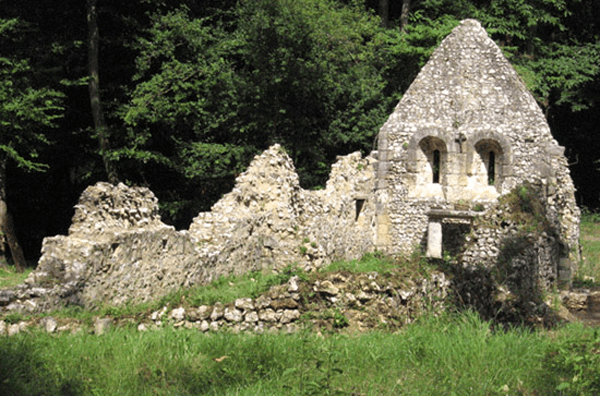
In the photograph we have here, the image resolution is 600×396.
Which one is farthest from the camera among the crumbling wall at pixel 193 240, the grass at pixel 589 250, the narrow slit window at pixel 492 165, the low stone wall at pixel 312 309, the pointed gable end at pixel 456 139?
the narrow slit window at pixel 492 165

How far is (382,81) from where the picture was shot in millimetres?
23391

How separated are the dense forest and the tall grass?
13.2 m

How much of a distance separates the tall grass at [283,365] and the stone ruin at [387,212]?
56.9 inches

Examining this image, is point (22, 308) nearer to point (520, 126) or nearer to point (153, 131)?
point (520, 126)

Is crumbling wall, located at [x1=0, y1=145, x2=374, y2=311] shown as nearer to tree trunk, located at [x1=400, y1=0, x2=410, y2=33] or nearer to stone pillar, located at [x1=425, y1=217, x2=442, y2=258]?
stone pillar, located at [x1=425, y1=217, x2=442, y2=258]

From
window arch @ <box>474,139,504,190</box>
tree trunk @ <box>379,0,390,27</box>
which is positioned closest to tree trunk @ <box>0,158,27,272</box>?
window arch @ <box>474,139,504,190</box>

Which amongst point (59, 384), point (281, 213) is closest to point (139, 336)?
point (59, 384)

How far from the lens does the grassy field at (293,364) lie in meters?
6.13

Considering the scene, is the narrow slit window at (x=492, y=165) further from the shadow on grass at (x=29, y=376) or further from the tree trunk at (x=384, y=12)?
the shadow on grass at (x=29, y=376)

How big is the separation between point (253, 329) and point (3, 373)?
3353 mm

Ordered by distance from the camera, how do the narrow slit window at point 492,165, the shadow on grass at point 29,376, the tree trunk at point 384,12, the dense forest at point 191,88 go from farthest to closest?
the tree trunk at point 384,12
the dense forest at point 191,88
the narrow slit window at point 492,165
the shadow on grass at point 29,376

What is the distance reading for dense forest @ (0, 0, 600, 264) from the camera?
1997cm

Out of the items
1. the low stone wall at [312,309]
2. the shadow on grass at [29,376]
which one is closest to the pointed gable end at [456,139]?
the low stone wall at [312,309]

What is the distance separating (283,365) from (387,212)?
11.5 meters
